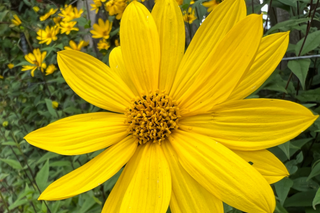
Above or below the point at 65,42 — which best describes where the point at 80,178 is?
below

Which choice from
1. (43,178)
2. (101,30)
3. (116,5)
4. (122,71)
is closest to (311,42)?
(122,71)

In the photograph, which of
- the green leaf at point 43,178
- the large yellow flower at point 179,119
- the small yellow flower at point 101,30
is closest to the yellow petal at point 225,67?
the large yellow flower at point 179,119

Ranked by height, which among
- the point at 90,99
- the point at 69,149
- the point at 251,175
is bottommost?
the point at 251,175

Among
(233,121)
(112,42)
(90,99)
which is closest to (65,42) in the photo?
(112,42)

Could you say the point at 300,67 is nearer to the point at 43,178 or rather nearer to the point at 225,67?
the point at 225,67

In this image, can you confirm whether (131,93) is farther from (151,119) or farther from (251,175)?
(251,175)

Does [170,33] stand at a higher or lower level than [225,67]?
higher

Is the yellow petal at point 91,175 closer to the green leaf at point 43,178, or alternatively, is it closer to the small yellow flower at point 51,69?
the green leaf at point 43,178
